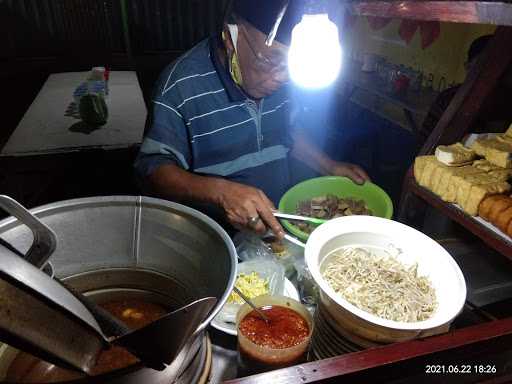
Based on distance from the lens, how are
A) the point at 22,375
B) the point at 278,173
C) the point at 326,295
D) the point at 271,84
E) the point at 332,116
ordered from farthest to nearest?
the point at 332,116 < the point at 278,173 < the point at 271,84 < the point at 326,295 < the point at 22,375

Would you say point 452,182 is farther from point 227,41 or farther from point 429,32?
point 429,32

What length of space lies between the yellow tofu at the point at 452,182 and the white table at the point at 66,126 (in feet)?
9.97

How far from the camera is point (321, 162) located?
3.14 meters

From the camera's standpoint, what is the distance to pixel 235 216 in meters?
2.02

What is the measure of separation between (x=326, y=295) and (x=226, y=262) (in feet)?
1.34

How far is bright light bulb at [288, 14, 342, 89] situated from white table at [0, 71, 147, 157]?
2.84 meters

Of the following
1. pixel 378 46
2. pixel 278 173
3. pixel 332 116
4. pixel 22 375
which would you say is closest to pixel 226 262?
pixel 22 375

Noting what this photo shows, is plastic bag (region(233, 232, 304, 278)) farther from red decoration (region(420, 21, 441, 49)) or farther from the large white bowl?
red decoration (region(420, 21, 441, 49))

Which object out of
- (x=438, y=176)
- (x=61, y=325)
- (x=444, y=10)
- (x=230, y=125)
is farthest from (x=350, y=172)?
(x=61, y=325)

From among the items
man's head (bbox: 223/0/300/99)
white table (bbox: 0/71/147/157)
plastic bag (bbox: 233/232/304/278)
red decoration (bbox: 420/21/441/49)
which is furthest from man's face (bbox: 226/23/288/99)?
red decoration (bbox: 420/21/441/49)

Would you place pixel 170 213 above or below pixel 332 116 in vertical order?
above

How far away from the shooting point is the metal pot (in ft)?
4.12

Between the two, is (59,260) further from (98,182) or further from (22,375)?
(98,182)

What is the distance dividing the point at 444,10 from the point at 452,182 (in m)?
0.77
